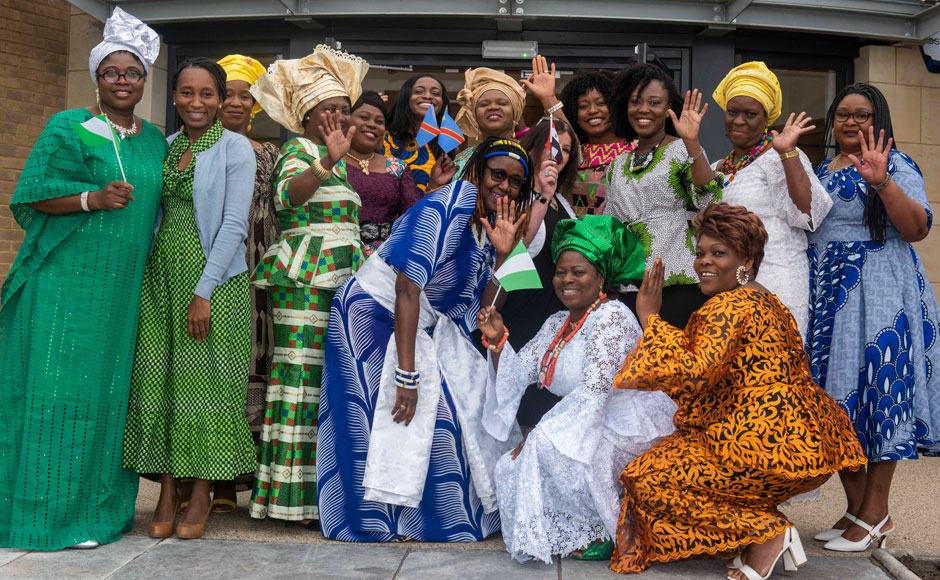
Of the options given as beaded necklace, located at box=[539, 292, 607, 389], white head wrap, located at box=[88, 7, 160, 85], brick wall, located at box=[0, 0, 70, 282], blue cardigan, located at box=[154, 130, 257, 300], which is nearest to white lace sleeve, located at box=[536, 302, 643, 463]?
beaded necklace, located at box=[539, 292, 607, 389]

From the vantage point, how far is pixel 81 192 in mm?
4070

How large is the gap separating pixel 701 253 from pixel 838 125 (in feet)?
3.94

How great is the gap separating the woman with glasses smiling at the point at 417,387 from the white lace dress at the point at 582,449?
306 millimetres

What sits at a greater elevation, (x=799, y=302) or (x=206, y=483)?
(x=799, y=302)

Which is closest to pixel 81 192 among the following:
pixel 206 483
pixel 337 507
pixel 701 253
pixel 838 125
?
pixel 206 483

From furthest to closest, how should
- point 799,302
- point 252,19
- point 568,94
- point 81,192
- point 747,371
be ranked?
point 252,19 → point 568,94 → point 799,302 → point 81,192 → point 747,371

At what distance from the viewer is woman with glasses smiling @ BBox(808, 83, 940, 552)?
4.12 metres

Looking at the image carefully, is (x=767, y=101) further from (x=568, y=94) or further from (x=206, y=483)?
(x=206, y=483)

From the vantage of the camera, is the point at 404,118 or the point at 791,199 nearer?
the point at 791,199

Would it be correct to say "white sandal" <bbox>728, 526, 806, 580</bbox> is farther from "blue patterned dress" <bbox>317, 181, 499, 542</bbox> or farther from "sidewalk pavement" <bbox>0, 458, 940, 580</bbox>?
"blue patterned dress" <bbox>317, 181, 499, 542</bbox>

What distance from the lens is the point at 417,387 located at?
13.7 feet

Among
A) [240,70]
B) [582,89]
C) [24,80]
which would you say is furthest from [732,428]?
[24,80]

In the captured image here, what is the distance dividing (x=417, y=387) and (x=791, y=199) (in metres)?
2.00

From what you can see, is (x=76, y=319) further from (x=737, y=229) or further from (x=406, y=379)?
(x=737, y=229)
